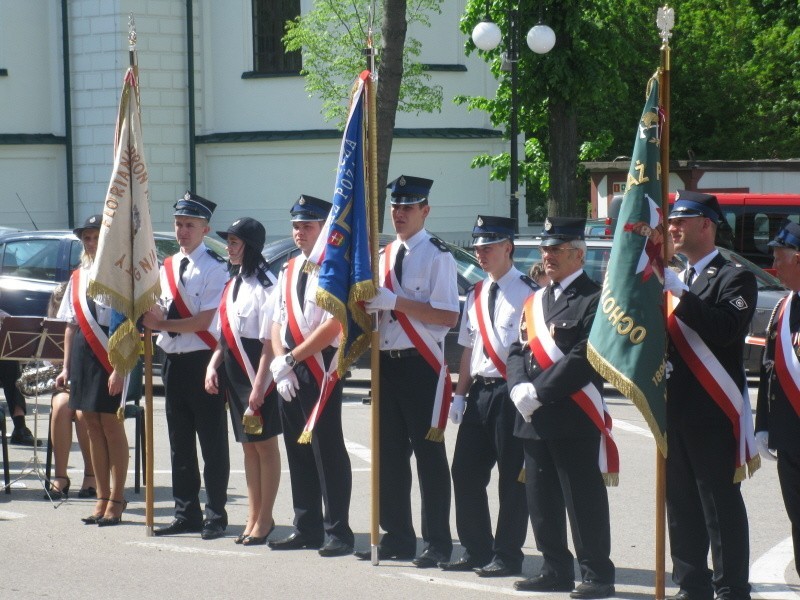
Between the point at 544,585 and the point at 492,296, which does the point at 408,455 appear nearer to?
the point at 492,296

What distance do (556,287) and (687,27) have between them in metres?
38.7

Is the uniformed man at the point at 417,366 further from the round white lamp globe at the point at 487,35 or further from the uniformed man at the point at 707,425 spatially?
the round white lamp globe at the point at 487,35

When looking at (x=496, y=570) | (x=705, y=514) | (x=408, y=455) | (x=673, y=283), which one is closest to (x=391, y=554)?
(x=408, y=455)

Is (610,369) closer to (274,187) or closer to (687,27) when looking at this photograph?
(274,187)

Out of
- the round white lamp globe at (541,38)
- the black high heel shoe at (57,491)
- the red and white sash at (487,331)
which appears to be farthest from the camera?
the round white lamp globe at (541,38)

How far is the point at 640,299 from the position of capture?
19.9 ft

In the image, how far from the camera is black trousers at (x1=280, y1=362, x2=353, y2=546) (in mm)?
7570

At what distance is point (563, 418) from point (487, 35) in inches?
627

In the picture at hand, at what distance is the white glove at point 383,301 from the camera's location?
716 cm

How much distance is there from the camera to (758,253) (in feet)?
65.0

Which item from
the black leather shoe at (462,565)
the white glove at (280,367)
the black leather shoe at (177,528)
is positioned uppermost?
the white glove at (280,367)

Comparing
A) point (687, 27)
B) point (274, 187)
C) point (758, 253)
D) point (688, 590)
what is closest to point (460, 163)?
point (274, 187)

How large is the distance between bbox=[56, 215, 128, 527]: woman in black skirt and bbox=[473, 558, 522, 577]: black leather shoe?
2.66m

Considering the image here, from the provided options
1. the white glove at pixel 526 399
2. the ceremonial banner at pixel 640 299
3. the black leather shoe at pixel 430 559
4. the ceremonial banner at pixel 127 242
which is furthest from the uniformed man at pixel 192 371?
the ceremonial banner at pixel 640 299
